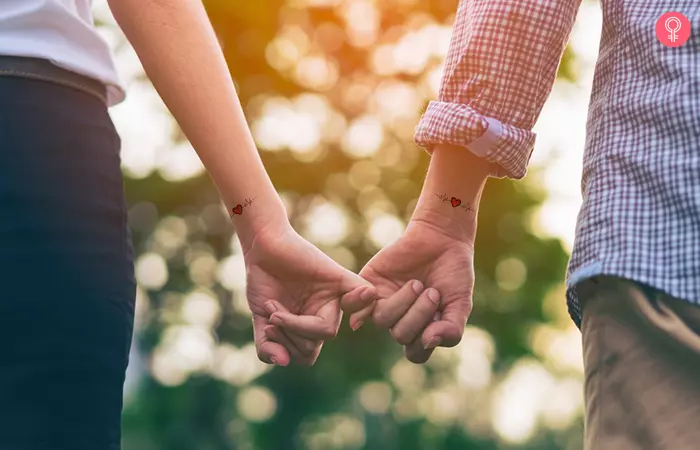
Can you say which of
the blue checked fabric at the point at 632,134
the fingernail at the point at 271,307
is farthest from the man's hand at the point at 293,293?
the blue checked fabric at the point at 632,134

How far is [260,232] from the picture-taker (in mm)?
2705

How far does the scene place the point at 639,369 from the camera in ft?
5.76

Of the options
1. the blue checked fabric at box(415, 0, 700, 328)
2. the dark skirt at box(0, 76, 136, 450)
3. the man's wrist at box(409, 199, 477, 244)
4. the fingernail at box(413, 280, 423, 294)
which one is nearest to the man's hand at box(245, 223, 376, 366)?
the fingernail at box(413, 280, 423, 294)

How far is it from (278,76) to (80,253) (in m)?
15.3

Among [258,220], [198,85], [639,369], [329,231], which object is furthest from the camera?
[329,231]

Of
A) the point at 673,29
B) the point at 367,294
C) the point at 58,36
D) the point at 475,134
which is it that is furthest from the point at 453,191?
the point at 58,36

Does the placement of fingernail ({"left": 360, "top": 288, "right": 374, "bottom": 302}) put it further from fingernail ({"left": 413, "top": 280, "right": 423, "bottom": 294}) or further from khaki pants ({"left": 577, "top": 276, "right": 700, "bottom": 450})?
khaki pants ({"left": 577, "top": 276, "right": 700, "bottom": 450})

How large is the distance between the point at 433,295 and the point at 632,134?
3.18 ft

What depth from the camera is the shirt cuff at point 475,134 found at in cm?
229

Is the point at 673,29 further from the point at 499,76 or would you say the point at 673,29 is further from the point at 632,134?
the point at 499,76

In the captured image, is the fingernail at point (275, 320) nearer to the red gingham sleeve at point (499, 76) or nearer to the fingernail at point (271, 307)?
the fingernail at point (271, 307)

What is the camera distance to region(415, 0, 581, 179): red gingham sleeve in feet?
7.33

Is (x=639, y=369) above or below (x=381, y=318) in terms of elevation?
above

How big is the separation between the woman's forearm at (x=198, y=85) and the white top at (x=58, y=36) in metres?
0.41
